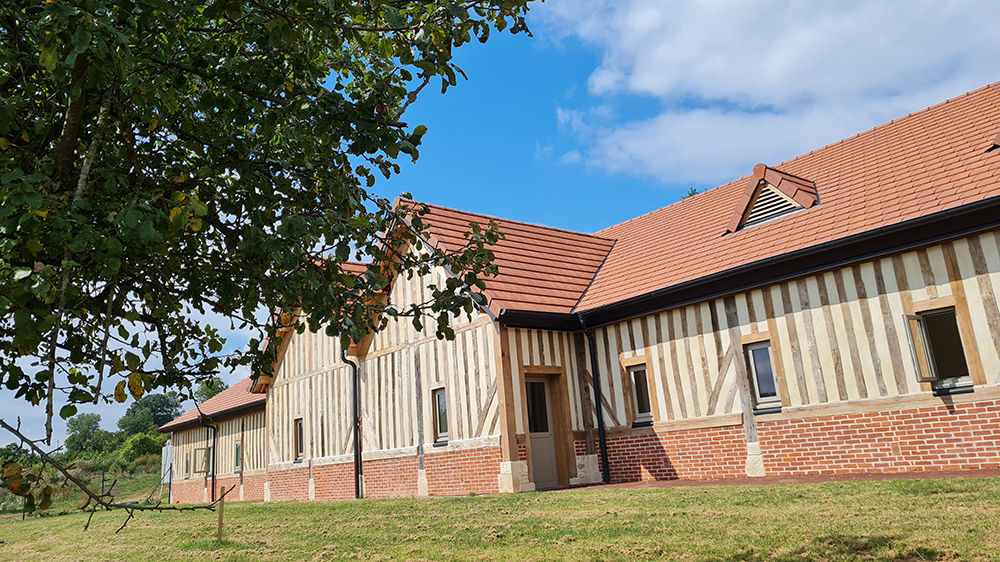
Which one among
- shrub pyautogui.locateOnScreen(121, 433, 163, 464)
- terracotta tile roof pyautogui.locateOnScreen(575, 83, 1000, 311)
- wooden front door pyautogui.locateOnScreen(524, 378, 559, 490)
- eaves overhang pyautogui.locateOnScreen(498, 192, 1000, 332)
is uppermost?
terracotta tile roof pyautogui.locateOnScreen(575, 83, 1000, 311)

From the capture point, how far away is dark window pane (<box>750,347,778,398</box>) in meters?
11.6

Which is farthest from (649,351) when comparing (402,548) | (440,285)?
(402,548)

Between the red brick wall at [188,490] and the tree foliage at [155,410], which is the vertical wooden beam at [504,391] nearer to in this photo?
the red brick wall at [188,490]

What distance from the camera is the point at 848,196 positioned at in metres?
12.1

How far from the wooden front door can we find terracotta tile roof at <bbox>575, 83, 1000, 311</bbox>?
6.33ft

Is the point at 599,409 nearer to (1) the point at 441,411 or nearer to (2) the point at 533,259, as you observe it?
(1) the point at 441,411

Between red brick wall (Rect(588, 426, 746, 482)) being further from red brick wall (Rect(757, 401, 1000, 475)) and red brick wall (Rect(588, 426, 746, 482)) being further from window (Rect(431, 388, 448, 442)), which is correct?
window (Rect(431, 388, 448, 442))

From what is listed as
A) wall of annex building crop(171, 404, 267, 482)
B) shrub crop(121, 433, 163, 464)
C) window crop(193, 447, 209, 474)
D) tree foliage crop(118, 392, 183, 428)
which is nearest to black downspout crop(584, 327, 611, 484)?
wall of annex building crop(171, 404, 267, 482)

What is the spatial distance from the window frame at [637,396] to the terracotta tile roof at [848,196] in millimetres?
1428

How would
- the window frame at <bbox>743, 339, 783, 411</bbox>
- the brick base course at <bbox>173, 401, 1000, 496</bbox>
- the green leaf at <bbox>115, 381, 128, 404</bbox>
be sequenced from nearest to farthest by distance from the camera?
the green leaf at <bbox>115, 381, 128, 404</bbox>, the brick base course at <bbox>173, 401, 1000, 496</bbox>, the window frame at <bbox>743, 339, 783, 411</bbox>

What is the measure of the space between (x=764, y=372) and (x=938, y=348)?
2.63 metres

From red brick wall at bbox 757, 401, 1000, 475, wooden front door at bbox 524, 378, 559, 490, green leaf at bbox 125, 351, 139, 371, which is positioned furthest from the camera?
wooden front door at bbox 524, 378, 559, 490

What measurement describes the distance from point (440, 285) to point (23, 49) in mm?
11107

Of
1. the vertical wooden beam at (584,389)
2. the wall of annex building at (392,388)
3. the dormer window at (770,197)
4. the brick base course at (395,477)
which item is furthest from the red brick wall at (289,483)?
the dormer window at (770,197)
